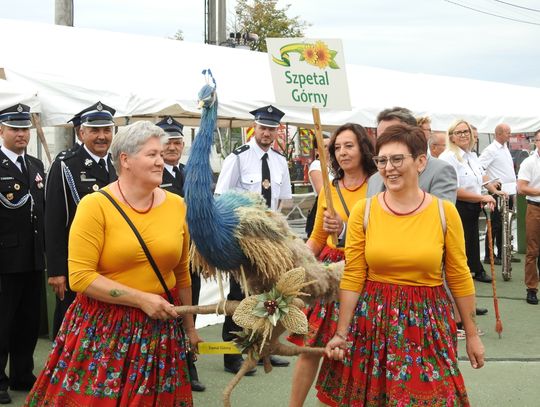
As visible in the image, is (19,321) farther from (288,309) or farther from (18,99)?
(288,309)

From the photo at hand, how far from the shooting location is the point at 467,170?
9.48 meters

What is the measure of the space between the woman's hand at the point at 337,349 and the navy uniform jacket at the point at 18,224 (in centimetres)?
297

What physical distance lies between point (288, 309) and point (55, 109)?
18.0 ft

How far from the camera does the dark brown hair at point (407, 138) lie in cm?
365

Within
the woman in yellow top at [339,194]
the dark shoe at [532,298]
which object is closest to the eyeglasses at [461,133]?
the dark shoe at [532,298]

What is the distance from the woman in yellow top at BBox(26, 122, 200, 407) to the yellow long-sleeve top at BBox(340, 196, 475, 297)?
33.9 inches

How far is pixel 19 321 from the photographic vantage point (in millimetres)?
5863

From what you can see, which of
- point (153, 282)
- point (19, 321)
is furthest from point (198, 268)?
point (19, 321)

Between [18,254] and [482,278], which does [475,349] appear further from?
[482,278]

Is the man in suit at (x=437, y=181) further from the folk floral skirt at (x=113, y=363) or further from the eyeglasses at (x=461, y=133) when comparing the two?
the eyeglasses at (x=461, y=133)

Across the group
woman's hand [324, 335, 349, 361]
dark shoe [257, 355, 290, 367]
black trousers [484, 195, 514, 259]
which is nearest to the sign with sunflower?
woman's hand [324, 335, 349, 361]

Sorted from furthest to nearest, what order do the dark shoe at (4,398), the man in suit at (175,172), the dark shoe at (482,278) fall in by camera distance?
the dark shoe at (482,278) < the man in suit at (175,172) < the dark shoe at (4,398)

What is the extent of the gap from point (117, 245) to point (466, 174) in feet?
22.0

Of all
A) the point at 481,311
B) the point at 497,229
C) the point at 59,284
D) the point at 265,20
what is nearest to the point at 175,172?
the point at 59,284
